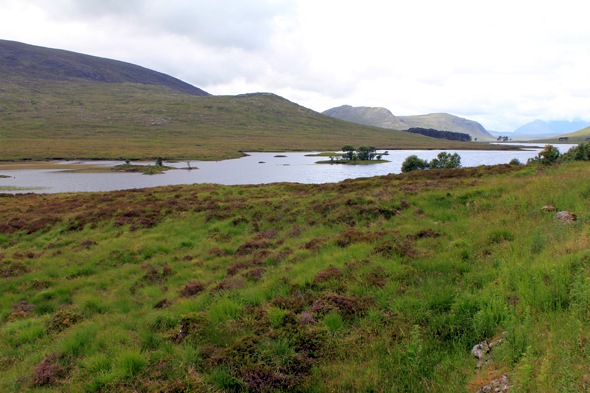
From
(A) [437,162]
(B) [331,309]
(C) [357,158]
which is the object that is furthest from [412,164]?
(B) [331,309]

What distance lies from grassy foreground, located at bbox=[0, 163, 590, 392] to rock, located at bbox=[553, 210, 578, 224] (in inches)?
10.1

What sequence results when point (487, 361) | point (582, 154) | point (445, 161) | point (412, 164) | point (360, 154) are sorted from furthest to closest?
point (360, 154) → point (412, 164) → point (445, 161) → point (582, 154) → point (487, 361)

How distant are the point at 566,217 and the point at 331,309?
7.99 metres

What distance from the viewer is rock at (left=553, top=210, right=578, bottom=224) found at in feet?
28.3

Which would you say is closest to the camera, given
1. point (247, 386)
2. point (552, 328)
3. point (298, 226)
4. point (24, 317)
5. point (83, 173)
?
point (552, 328)

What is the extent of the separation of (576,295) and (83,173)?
103315 millimetres

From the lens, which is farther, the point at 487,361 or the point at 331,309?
the point at 331,309

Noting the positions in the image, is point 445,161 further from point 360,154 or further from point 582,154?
point 360,154

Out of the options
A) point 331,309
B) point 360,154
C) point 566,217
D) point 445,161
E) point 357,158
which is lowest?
point 331,309

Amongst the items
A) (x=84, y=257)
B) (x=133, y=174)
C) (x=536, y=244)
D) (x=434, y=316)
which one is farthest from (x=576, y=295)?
(x=133, y=174)

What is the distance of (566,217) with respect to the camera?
8836mm

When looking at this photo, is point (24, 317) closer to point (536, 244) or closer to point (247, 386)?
point (247, 386)

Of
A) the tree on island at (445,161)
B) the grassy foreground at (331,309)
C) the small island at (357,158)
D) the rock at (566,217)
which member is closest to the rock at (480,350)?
the grassy foreground at (331,309)

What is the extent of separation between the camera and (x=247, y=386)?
188 inches
